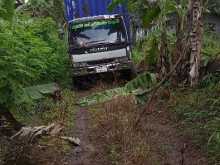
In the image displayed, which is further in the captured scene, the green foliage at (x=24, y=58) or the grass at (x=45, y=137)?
the green foliage at (x=24, y=58)

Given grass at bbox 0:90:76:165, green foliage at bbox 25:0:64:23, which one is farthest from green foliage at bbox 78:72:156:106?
green foliage at bbox 25:0:64:23

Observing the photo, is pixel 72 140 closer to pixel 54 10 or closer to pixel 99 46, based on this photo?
pixel 99 46

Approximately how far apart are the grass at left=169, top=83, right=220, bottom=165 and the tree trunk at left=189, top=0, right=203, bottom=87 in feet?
1.29

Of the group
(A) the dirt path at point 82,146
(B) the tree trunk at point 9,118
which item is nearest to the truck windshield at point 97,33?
(A) the dirt path at point 82,146

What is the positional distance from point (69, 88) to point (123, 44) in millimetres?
1968

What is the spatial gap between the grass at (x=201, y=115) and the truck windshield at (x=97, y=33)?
338cm

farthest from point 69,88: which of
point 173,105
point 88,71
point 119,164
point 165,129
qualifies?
A: point 119,164

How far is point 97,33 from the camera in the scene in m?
14.8

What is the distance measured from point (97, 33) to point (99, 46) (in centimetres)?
60

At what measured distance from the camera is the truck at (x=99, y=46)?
14312mm

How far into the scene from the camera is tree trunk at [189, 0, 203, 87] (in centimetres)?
1154

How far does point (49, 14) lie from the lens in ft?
77.5

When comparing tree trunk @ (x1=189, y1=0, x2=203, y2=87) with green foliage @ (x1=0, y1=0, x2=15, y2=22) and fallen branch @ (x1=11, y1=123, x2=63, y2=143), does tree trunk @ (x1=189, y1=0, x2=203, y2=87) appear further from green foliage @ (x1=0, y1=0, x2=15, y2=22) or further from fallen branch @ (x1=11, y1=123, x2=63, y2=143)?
green foliage @ (x1=0, y1=0, x2=15, y2=22)

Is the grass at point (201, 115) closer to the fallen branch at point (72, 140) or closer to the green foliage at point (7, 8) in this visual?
the fallen branch at point (72, 140)
